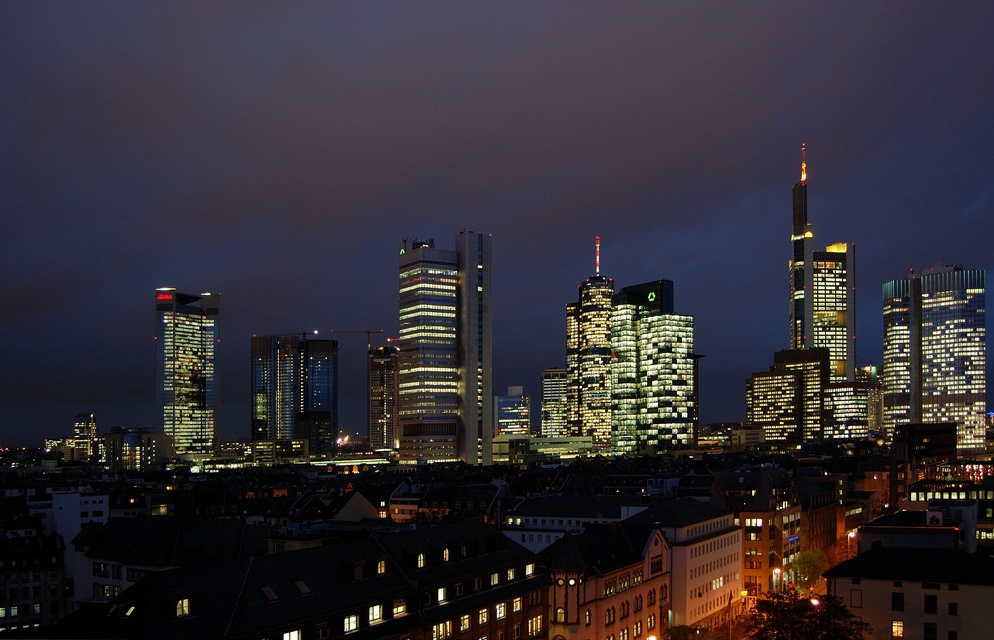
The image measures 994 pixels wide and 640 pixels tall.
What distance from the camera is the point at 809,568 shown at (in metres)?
114

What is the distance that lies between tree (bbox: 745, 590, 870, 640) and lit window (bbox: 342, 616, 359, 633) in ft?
84.9

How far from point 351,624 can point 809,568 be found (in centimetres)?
7533

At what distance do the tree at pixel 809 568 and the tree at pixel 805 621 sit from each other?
53283mm

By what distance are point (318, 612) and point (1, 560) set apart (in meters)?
58.3

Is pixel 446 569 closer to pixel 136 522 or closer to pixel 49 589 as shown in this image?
pixel 136 522

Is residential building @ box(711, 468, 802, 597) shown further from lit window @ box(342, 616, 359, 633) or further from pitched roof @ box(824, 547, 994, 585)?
lit window @ box(342, 616, 359, 633)

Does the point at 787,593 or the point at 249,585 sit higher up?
the point at 249,585

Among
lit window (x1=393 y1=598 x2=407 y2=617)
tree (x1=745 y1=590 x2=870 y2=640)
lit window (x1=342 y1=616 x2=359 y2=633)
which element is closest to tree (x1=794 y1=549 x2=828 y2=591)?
tree (x1=745 y1=590 x2=870 y2=640)

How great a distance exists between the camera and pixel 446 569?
219ft

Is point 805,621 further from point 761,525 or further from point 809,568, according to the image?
point 761,525

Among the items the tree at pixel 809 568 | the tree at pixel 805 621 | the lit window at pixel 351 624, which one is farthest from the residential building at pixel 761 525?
the lit window at pixel 351 624

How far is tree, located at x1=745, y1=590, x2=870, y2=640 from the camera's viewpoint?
58062mm

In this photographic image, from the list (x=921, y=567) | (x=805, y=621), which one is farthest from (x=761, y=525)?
(x=805, y=621)

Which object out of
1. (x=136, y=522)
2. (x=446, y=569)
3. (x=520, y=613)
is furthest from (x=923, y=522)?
(x=136, y=522)
